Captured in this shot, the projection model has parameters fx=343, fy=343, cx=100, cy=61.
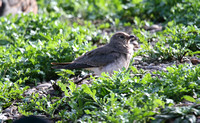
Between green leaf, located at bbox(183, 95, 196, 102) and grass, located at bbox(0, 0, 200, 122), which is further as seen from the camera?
grass, located at bbox(0, 0, 200, 122)

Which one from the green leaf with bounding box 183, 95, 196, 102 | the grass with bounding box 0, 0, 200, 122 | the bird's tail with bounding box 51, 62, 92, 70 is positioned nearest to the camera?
the green leaf with bounding box 183, 95, 196, 102

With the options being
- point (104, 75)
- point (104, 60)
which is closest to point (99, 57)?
point (104, 60)

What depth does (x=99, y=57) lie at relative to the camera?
6.50 meters

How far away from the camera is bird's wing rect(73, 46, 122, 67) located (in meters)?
6.44

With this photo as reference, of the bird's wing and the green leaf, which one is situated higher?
the bird's wing

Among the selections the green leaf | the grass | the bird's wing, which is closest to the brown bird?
the bird's wing

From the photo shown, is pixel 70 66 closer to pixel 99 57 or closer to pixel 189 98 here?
pixel 99 57

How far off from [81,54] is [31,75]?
1.13 metres

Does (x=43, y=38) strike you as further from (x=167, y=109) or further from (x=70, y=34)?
(x=167, y=109)

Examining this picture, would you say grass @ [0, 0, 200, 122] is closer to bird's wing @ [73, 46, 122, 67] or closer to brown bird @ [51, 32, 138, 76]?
brown bird @ [51, 32, 138, 76]

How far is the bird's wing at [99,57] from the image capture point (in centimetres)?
644

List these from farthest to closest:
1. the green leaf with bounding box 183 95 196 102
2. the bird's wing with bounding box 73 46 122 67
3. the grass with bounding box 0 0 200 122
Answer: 1. the bird's wing with bounding box 73 46 122 67
2. the grass with bounding box 0 0 200 122
3. the green leaf with bounding box 183 95 196 102

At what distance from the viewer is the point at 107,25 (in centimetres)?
953

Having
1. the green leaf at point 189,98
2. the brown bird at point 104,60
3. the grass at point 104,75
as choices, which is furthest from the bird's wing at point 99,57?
the green leaf at point 189,98
